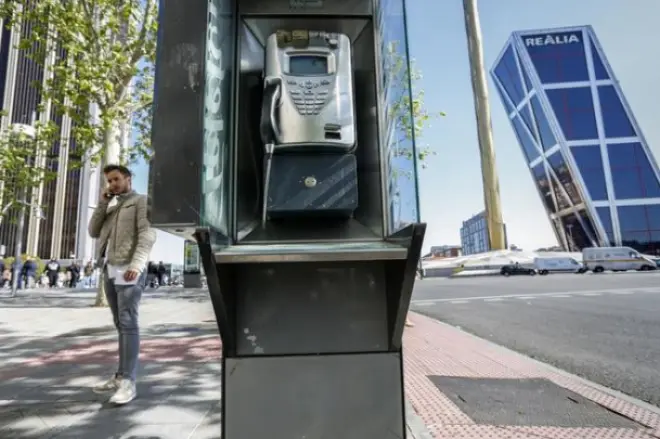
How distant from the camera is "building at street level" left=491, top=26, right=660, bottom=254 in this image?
4234 centimetres

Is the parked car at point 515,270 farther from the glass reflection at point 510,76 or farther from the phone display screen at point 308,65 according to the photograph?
the phone display screen at point 308,65

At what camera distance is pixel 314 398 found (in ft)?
5.46

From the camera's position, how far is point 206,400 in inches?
111

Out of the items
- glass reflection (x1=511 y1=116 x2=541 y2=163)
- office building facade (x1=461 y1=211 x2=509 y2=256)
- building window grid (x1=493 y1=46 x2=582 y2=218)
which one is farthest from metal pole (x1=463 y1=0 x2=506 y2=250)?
office building facade (x1=461 y1=211 x2=509 y2=256)

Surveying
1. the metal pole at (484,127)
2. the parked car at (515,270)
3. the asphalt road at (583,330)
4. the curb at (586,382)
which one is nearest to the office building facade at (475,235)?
the metal pole at (484,127)

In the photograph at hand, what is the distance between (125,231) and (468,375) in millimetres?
2948

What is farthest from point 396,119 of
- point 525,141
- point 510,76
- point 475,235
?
point 475,235

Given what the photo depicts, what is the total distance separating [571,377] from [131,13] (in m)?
8.88

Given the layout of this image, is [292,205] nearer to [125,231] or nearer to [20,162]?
[125,231]

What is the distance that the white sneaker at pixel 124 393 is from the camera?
2.67 metres

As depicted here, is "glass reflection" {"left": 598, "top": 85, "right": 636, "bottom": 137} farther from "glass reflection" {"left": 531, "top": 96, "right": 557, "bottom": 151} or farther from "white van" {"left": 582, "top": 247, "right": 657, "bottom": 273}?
"white van" {"left": 582, "top": 247, "right": 657, "bottom": 273}

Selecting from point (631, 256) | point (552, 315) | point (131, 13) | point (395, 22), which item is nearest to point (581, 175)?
point (631, 256)

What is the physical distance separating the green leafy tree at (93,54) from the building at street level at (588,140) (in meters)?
44.0

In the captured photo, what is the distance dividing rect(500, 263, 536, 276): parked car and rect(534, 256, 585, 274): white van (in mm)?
586
